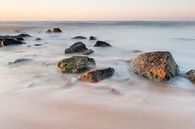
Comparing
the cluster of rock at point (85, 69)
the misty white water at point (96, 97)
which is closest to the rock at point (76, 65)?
the cluster of rock at point (85, 69)

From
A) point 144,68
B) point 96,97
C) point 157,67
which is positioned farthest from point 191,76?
point 96,97

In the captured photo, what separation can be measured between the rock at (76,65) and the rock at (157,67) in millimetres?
1022

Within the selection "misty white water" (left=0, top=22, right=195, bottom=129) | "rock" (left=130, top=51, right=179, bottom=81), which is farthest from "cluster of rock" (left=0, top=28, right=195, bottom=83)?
"misty white water" (left=0, top=22, right=195, bottom=129)

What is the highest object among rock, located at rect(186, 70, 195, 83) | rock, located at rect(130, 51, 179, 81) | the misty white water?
rock, located at rect(130, 51, 179, 81)

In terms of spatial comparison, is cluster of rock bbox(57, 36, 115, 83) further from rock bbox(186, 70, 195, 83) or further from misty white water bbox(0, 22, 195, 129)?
rock bbox(186, 70, 195, 83)

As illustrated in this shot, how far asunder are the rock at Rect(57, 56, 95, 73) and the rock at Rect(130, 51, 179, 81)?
3.35ft

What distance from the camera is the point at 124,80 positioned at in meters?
6.14

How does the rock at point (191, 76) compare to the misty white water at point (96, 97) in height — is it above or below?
above

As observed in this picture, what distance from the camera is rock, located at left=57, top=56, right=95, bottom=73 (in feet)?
21.6

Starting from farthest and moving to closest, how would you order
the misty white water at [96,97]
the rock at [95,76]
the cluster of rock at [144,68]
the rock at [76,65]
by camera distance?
the rock at [76,65], the cluster of rock at [144,68], the rock at [95,76], the misty white water at [96,97]

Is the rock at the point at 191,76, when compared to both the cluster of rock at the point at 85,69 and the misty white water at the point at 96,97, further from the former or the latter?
the cluster of rock at the point at 85,69

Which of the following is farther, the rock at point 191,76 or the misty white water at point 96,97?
the rock at point 191,76

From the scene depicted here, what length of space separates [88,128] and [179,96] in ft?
6.40

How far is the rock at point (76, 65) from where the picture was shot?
658 cm
